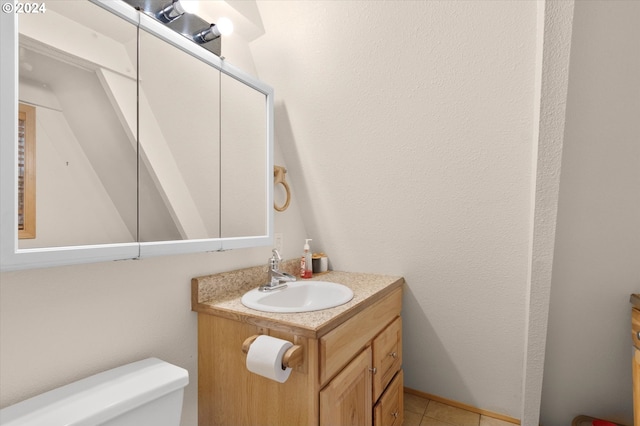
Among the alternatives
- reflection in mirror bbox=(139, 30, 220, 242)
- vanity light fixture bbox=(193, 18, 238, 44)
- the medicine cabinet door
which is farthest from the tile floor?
vanity light fixture bbox=(193, 18, 238, 44)

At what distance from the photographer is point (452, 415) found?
1.88 m

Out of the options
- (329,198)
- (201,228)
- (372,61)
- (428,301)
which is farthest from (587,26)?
(201,228)

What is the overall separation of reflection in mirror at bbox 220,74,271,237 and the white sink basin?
0.29 meters

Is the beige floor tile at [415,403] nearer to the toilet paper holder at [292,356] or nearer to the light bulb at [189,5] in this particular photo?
the toilet paper holder at [292,356]

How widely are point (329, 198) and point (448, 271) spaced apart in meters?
0.76

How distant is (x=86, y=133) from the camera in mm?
966

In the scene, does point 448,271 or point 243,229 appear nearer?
point 243,229

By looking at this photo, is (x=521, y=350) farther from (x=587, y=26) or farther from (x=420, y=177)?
(x=587, y=26)

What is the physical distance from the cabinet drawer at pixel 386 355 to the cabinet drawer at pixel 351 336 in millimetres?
44

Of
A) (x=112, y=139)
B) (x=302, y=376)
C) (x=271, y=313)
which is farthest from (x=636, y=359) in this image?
(x=112, y=139)

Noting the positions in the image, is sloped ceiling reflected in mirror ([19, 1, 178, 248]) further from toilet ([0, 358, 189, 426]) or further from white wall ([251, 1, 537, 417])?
white wall ([251, 1, 537, 417])

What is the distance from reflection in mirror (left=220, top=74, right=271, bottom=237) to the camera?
145cm

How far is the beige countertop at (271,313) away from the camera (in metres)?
1.12

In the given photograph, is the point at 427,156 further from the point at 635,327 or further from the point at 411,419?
the point at 411,419
